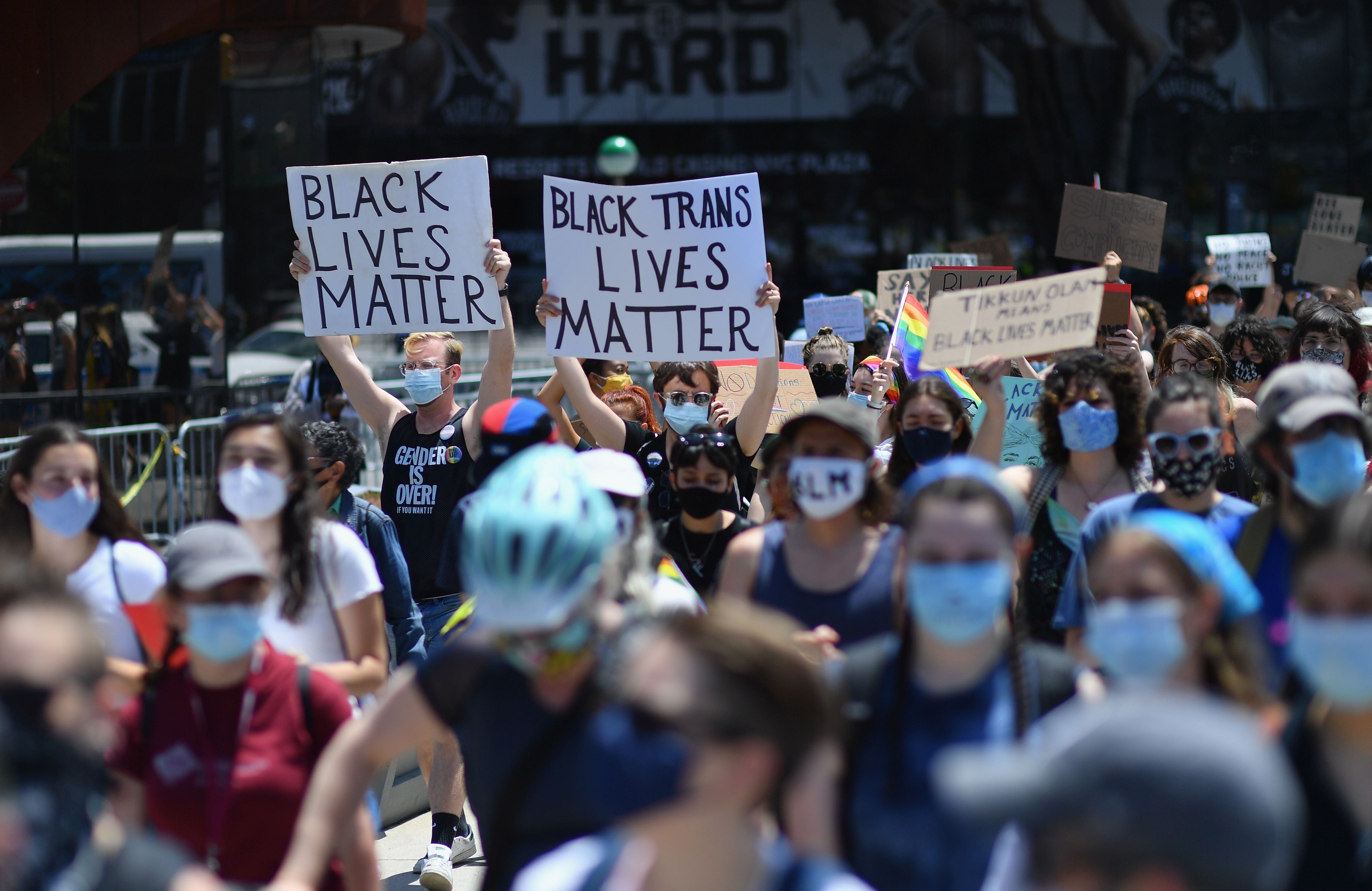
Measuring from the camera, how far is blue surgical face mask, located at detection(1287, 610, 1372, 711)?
233 cm

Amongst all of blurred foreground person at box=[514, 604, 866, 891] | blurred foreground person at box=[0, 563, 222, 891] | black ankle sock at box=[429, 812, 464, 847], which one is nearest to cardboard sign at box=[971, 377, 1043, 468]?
black ankle sock at box=[429, 812, 464, 847]

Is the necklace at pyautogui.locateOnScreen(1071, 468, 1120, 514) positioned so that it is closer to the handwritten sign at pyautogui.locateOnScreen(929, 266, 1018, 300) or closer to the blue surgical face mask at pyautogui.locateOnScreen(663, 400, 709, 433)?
the blue surgical face mask at pyautogui.locateOnScreen(663, 400, 709, 433)

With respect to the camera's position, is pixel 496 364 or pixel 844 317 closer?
pixel 496 364

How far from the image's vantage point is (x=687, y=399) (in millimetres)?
Answer: 6258

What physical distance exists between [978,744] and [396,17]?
11673 millimetres

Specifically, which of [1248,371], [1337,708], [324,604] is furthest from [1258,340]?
[1337,708]

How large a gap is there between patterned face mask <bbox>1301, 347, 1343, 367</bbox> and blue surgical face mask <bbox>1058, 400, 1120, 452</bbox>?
2.78 metres

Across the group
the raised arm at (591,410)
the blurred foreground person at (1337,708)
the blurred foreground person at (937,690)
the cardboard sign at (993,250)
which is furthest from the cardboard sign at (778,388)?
the blurred foreground person at (1337,708)

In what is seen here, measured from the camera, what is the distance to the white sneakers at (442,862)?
5.40 meters

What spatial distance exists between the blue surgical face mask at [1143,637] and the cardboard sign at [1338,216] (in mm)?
10606

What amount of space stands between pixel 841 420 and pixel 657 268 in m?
2.71

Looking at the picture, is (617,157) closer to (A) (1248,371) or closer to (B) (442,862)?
(A) (1248,371)

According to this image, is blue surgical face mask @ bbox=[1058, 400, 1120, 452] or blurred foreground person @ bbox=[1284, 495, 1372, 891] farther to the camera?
blue surgical face mask @ bbox=[1058, 400, 1120, 452]

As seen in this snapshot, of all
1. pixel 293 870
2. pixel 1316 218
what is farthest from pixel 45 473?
pixel 1316 218
